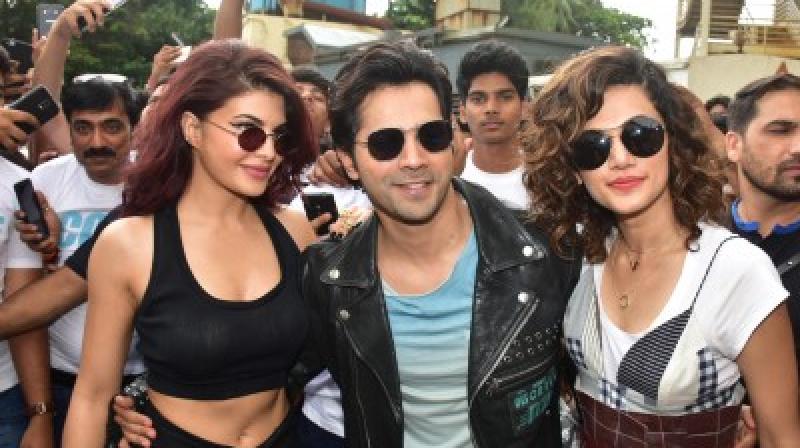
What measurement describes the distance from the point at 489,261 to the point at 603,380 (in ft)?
1.81

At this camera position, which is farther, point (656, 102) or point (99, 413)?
point (99, 413)

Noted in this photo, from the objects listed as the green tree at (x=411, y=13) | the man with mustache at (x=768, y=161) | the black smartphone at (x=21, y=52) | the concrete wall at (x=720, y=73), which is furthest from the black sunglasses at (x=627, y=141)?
the green tree at (x=411, y=13)

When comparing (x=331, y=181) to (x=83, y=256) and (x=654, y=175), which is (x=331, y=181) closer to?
(x=83, y=256)

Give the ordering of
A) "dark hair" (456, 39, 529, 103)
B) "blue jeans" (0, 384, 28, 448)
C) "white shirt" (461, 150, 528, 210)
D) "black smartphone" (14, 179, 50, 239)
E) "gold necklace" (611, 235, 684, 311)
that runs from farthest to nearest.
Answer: "dark hair" (456, 39, 529, 103)
"white shirt" (461, 150, 528, 210)
"blue jeans" (0, 384, 28, 448)
"black smartphone" (14, 179, 50, 239)
"gold necklace" (611, 235, 684, 311)

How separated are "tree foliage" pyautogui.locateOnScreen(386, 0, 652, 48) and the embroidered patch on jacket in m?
26.9

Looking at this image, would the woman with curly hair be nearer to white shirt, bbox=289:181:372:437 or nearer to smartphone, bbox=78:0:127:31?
white shirt, bbox=289:181:372:437

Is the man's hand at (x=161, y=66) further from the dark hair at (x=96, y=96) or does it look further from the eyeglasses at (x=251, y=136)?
the eyeglasses at (x=251, y=136)

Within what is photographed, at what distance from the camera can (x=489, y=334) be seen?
2543 millimetres

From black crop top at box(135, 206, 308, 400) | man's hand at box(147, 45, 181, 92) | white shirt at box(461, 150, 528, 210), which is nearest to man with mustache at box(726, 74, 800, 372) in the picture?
white shirt at box(461, 150, 528, 210)

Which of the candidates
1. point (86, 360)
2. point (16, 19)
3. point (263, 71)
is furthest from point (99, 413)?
point (16, 19)

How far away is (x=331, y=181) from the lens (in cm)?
411

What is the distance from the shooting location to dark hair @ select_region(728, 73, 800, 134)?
157 inches

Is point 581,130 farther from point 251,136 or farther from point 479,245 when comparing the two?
point 251,136

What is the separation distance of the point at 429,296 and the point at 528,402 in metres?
0.50
